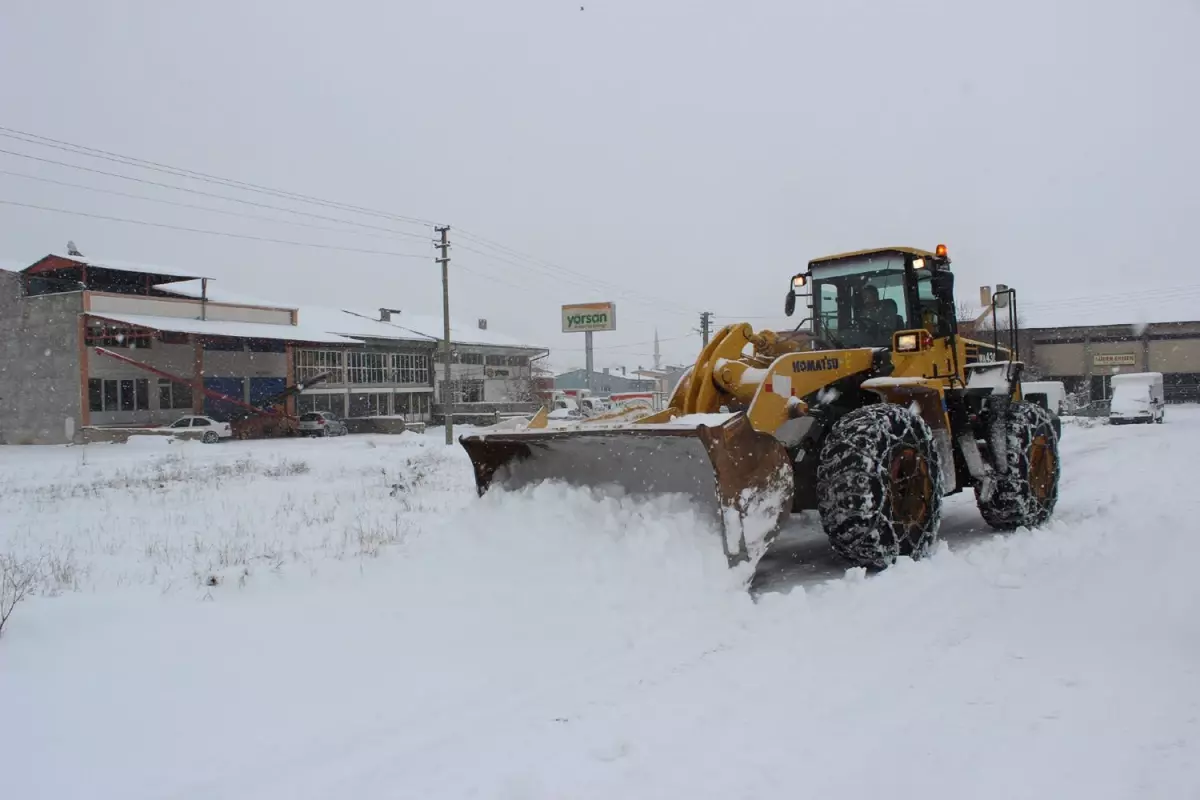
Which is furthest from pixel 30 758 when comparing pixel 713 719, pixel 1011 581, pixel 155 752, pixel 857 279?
pixel 857 279

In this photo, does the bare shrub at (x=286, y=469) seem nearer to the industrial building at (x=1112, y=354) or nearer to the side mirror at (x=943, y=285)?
the side mirror at (x=943, y=285)

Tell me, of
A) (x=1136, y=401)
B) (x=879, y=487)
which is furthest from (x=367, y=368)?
(x=879, y=487)

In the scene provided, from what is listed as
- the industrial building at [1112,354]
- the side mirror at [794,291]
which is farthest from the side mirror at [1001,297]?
the industrial building at [1112,354]

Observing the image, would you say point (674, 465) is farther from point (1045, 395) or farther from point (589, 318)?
point (589, 318)

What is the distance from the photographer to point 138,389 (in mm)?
35938

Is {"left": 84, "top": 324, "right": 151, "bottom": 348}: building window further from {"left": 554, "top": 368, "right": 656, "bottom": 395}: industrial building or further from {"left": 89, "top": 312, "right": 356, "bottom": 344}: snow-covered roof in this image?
{"left": 554, "top": 368, "right": 656, "bottom": 395}: industrial building

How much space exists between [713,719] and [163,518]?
8.88 meters

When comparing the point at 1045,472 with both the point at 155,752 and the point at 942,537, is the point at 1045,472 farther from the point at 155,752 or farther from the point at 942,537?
the point at 155,752

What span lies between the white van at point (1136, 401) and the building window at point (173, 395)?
126 feet

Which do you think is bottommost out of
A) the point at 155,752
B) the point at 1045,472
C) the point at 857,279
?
the point at 155,752

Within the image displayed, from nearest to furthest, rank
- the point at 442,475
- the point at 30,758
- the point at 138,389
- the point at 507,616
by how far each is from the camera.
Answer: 1. the point at 30,758
2. the point at 507,616
3. the point at 442,475
4. the point at 138,389

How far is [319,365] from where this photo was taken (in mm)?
44781

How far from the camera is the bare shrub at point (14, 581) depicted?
5.15m

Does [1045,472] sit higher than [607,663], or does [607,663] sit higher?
[1045,472]
